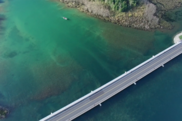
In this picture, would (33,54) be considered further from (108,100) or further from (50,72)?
(108,100)

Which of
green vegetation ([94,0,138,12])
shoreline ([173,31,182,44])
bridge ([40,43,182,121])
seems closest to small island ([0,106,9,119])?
bridge ([40,43,182,121])

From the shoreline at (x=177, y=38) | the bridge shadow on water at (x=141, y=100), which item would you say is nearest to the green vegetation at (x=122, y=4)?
the shoreline at (x=177, y=38)

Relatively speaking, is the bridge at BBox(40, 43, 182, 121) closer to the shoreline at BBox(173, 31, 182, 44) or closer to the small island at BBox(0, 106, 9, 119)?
the shoreline at BBox(173, 31, 182, 44)

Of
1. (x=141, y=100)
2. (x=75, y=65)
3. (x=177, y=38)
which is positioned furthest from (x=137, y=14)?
(x=141, y=100)

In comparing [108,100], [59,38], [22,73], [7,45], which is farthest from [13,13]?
[108,100]

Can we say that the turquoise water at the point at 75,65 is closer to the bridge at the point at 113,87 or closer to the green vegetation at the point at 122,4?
the bridge at the point at 113,87
